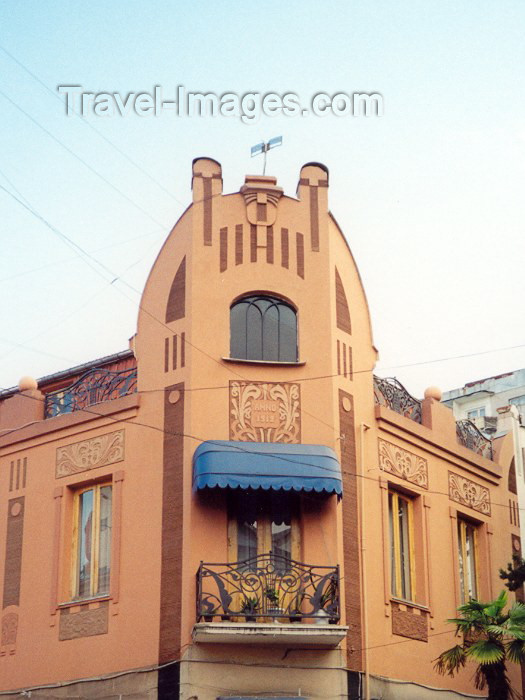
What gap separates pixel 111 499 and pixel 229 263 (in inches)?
198

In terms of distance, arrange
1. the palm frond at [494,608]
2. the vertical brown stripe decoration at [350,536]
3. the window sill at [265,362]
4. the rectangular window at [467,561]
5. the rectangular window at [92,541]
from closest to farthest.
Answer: the vertical brown stripe decoration at [350,536], the palm frond at [494,608], the window sill at [265,362], the rectangular window at [92,541], the rectangular window at [467,561]

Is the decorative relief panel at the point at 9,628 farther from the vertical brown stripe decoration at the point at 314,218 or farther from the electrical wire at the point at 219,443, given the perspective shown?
the vertical brown stripe decoration at the point at 314,218

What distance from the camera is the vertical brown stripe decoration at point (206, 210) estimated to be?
24766mm

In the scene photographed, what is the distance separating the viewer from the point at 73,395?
2591 centimetres

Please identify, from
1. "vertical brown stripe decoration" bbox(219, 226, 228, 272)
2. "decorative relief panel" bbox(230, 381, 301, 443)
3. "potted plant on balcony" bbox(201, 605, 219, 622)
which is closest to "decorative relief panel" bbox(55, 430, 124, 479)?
"decorative relief panel" bbox(230, 381, 301, 443)

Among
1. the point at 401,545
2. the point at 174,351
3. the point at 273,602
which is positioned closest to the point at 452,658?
the point at 401,545

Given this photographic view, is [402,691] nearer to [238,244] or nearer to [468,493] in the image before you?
[468,493]

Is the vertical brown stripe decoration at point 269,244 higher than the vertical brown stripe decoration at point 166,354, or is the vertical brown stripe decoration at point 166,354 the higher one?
the vertical brown stripe decoration at point 269,244

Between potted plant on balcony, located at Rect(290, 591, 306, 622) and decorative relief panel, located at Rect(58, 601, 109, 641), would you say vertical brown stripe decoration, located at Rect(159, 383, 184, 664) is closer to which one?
decorative relief panel, located at Rect(58, 601, 109, 641)

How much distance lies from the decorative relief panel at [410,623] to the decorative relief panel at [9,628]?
722 centimetres

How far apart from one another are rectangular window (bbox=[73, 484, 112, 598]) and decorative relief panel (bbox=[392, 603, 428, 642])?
17.7ft

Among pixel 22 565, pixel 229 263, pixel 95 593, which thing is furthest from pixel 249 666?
pixel 229 263

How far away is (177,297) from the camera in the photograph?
80.9ft

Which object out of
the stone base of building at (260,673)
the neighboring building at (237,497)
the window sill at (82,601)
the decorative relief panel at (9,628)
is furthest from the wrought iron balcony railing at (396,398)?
the decorative relief panel at (9,628)
